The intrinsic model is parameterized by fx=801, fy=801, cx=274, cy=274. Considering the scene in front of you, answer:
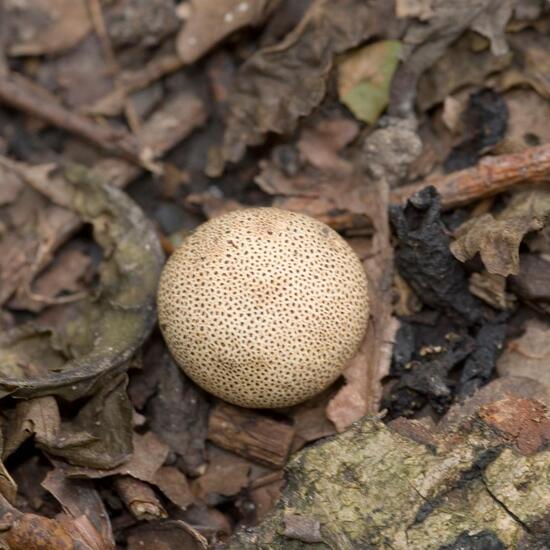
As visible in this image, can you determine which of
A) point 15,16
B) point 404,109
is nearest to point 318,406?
point 404,109

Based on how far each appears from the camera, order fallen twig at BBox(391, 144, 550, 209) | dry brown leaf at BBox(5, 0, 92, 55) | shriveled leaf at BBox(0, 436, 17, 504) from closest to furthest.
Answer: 1. shriveled leaf at BBox(0, 436, 17, 504)
2. fallen twig at BBox(391, 144, 550, 209)
3. dry brown leaf at BBox(5, 0, 92, 55)

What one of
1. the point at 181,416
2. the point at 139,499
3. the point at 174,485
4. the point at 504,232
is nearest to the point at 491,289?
the point at 504,232

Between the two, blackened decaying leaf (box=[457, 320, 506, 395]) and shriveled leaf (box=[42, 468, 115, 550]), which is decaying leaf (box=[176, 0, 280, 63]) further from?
shriveled leaf (box=[42, 468, 115, 550])

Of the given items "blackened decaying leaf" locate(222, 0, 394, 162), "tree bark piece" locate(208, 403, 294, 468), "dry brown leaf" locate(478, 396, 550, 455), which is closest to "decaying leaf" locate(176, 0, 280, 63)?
"blackened decaying leaf" locate(222, 0, 394, 162)

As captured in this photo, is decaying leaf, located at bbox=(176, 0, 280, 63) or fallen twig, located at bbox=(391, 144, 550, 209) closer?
fallen twig, located at bbox=(391, 144, 550, 209)

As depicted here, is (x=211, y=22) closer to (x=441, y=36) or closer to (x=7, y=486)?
(x=441, y=36)

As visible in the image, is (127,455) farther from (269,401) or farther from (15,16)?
(15,16)

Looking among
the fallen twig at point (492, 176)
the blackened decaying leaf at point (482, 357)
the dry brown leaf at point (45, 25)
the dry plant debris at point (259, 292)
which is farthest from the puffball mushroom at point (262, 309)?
the dry brown leaf at point (45, 25)
